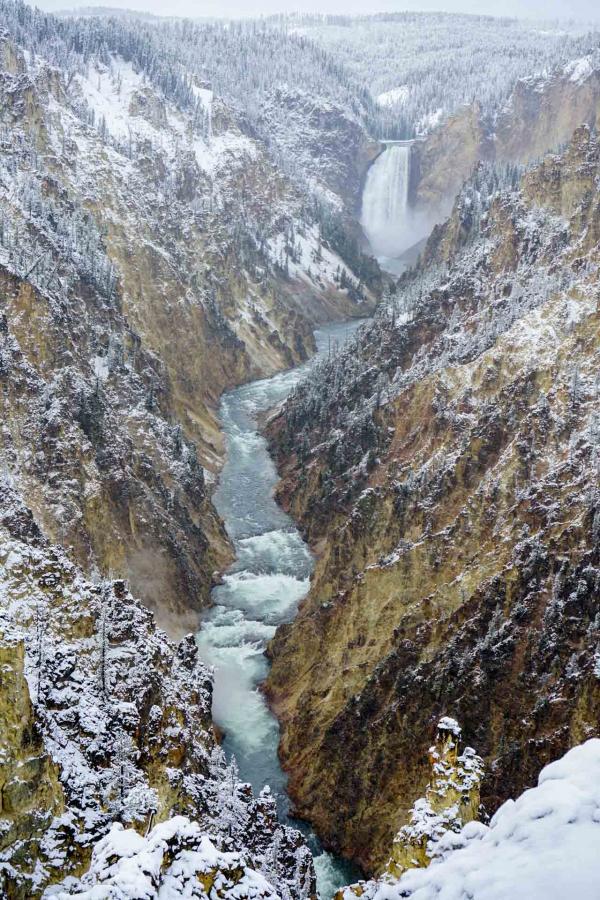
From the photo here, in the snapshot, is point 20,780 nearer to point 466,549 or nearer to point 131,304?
point 466,549

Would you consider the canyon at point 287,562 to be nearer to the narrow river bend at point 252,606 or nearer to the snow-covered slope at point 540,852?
the snow-covered slope at point 540,852

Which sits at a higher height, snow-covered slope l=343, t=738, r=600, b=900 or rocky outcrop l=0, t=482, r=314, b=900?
snow-covered slope l=343, t=738, r=600, b=900

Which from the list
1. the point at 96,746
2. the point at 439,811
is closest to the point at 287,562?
the point at 96,746

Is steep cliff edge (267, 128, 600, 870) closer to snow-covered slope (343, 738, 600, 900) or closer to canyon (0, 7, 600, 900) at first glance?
canyon (0, 7, 600, 900)

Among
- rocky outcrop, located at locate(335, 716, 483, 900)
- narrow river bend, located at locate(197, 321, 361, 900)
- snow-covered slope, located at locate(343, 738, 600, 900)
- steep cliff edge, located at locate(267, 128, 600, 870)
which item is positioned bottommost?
narrow river bend, located at locate(197, 321, 361, 900)

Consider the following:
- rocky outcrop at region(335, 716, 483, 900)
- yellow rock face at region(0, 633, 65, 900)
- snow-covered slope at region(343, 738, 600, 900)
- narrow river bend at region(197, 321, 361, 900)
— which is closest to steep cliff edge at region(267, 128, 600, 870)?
narrow river bend at region(197, 321, 361, 900)

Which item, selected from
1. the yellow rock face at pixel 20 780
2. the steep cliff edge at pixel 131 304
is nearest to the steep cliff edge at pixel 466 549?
the steep cliff edge at pixel 131 304
